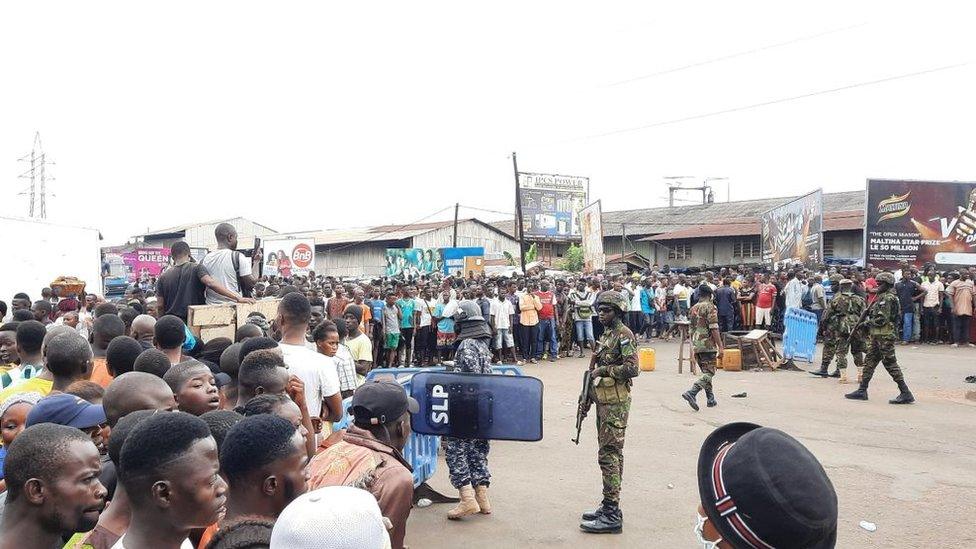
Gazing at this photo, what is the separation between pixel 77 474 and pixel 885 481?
7148mm

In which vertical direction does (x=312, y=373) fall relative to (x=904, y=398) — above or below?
above

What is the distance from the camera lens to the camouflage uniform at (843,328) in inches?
479

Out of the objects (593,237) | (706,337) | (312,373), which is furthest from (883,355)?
(593,237)

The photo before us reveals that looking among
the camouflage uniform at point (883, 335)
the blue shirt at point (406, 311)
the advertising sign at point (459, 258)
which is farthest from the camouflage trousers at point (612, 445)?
the advertising sign at point (459, 258)

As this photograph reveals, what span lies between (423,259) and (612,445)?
32.6 meters

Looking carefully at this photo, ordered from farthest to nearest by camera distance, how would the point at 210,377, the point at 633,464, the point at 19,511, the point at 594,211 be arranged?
the point at 594,211 → the point at 633,464 → the point at 210,377 → the point at 19,511

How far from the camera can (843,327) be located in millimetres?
12414

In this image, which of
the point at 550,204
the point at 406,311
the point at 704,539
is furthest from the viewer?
the point at 550,204

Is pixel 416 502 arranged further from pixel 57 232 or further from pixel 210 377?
pixel 57 232

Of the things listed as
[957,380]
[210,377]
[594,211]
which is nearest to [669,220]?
[594,211]

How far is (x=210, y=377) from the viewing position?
141 inches

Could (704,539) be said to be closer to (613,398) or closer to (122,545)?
(122,545)

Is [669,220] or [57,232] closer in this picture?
[57,232]

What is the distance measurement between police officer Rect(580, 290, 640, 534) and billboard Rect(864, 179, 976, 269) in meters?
20.2
